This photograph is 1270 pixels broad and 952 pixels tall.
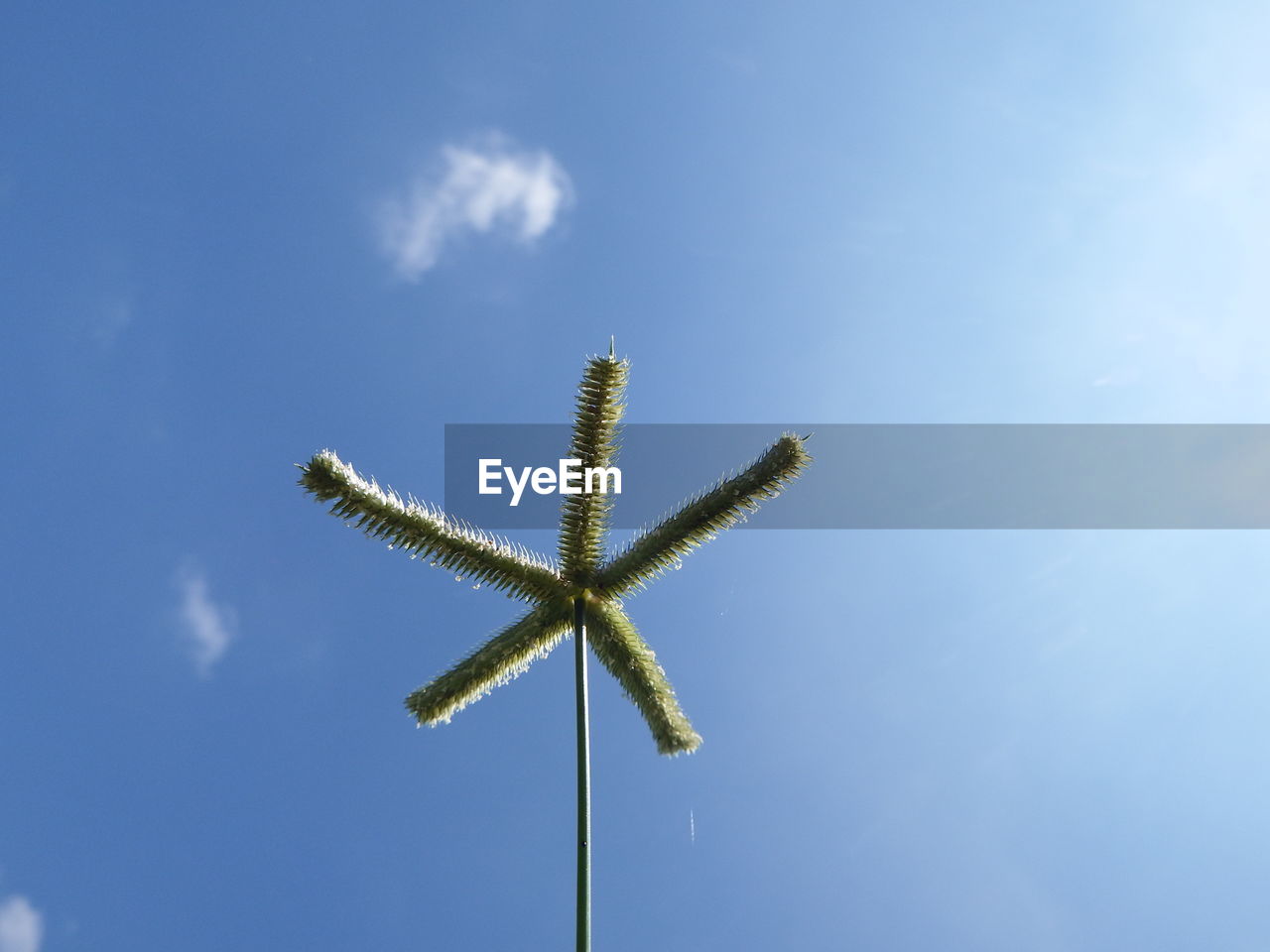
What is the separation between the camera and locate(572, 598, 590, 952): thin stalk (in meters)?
5.55

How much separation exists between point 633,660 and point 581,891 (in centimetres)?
170

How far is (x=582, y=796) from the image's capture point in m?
6.01

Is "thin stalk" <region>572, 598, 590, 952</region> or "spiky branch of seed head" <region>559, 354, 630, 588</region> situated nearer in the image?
"thin stalk" <region>572, 598, 590, 952</region>

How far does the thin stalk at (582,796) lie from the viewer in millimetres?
5551

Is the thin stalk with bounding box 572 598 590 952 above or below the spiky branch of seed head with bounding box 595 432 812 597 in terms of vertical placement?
below

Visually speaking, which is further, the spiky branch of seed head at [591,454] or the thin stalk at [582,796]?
the spiky branch of seed head at [591,454]

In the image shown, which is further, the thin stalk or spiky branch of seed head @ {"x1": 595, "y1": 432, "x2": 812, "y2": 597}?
spiky branch of seed head @ {"x1": 595, "y1": 432, "x2": 812, "y2": 597}

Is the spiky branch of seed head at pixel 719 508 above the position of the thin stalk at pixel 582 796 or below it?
above

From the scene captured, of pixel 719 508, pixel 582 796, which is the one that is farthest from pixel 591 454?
pixel 582 796

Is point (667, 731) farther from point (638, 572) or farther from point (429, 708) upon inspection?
point (429, 708)

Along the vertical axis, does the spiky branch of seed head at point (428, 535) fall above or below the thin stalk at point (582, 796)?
above

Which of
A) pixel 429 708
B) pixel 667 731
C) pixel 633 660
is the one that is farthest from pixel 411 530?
pixel 667 731

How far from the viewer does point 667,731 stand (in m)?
6.33

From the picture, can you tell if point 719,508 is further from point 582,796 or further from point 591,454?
point 582,796
